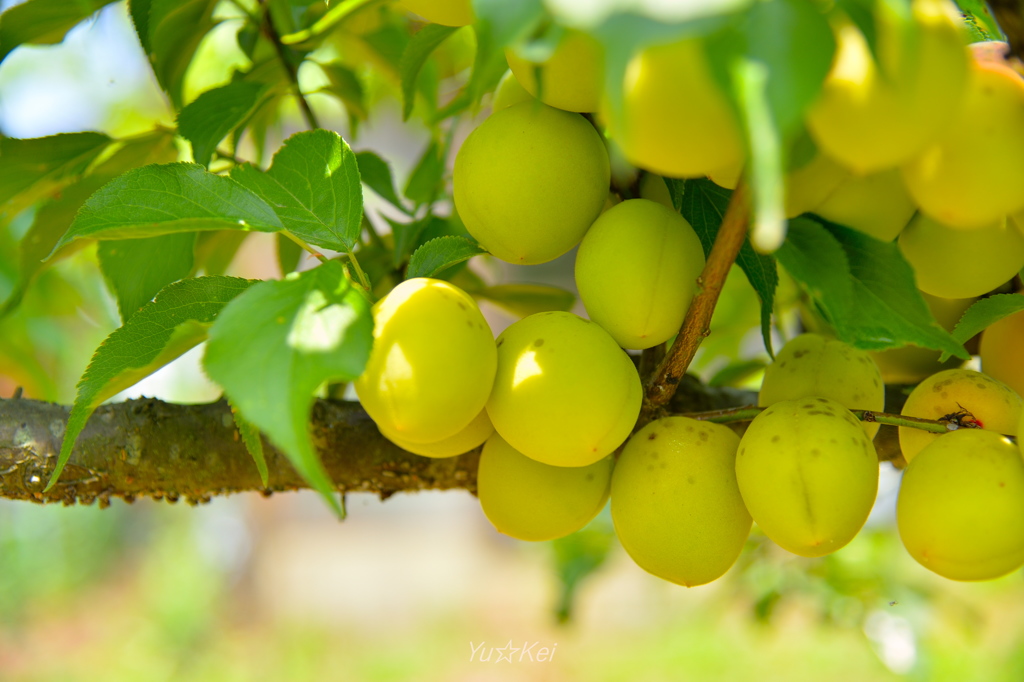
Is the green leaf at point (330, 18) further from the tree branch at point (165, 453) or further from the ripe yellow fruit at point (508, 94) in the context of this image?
the tree branch at point (165, 453)

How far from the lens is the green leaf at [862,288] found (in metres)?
0.30

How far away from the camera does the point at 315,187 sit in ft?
1.25

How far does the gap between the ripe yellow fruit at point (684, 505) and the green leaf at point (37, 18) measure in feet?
1.43

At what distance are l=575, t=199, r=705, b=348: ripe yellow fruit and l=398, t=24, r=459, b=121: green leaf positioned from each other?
0.16 metres

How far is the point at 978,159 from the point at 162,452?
1.57 feet

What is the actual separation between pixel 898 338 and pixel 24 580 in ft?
9.87

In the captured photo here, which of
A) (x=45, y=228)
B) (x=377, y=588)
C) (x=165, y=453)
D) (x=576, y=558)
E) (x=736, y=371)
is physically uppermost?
(x=45, y=228)

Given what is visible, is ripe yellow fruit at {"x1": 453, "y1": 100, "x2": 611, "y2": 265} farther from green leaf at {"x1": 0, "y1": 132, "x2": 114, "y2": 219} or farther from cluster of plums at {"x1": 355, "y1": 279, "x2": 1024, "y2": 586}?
green leaf at {"x1": 0, "y1": 132, "x2": 114, "y2": 219}

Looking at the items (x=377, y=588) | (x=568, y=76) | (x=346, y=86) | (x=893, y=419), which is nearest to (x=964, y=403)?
(x=893, y=419)

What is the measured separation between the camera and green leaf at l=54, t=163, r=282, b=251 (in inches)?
13.1

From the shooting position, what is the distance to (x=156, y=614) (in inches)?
106

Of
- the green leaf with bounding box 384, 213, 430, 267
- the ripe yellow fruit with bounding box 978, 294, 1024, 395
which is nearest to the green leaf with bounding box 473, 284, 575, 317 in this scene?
the green leaf with bounding box 384, 213, 430, 267

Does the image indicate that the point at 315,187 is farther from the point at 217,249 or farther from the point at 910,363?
the point at 910,363

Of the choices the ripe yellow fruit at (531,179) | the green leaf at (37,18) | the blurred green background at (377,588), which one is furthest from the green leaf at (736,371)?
the green leaf at (37,18)
